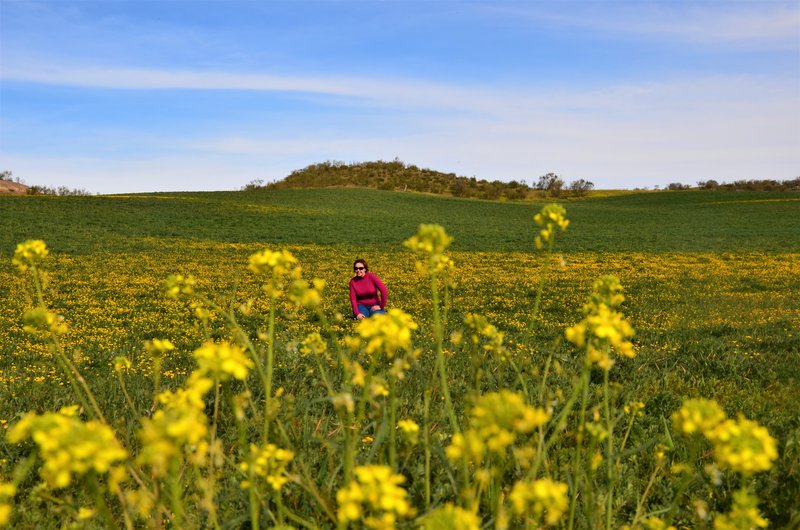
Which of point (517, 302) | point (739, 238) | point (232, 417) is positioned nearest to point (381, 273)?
point (517, 302)

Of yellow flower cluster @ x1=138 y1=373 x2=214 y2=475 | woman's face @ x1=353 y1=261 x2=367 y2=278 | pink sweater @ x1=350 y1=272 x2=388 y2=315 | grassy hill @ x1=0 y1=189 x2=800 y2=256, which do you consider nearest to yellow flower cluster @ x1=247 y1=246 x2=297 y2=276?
yellow flower cluster @ x1=138 y1=373 x2=214 y2=475

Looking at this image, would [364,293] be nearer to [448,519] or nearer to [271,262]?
[271,262]

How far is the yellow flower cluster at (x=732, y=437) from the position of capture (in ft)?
5.06

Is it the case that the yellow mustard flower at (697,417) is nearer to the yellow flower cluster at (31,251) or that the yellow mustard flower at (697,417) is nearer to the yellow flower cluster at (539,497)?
the yellow flower cluster at (539,497)

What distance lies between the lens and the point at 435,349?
8016mm

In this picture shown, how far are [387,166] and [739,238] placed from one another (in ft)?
198

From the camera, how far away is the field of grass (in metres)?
3.29

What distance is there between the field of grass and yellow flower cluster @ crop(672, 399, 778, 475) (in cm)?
29

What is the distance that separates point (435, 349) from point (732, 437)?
643cm

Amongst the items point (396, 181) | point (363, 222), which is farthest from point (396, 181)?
point (363, 222)

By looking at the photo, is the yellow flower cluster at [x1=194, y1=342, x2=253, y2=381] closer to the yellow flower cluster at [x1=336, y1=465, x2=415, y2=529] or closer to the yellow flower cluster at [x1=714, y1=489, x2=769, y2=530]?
the yellow flower cluster at [x1=336, y1=465, x2=415, y2=529]

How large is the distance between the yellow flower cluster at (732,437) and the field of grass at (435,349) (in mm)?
292

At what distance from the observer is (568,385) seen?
6008 mm

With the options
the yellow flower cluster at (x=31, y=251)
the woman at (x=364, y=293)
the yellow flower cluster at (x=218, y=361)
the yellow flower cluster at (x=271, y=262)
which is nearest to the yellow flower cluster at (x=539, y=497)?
the yellow flower cluster at (x=218, y=361)
